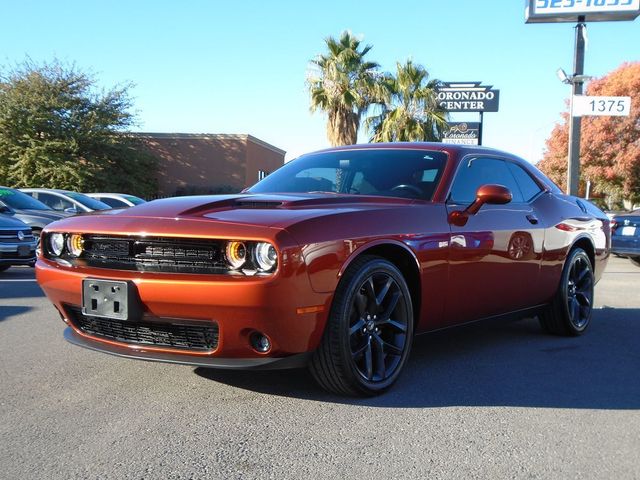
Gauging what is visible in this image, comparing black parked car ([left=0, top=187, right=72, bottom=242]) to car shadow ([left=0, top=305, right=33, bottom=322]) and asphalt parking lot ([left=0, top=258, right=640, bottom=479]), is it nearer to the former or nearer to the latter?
car shadow ([left=0, top=305, right=33, bottom=322])

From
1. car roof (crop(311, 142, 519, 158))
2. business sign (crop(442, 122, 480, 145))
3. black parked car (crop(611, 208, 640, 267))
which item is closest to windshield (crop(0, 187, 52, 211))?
car roof (crop(311, 142, 519, 158))

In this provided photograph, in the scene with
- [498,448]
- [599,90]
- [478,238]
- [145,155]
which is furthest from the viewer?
[599,90]

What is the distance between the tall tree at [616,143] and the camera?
35219 millimetres

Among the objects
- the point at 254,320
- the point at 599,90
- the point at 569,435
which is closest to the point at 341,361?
the point at 254,320

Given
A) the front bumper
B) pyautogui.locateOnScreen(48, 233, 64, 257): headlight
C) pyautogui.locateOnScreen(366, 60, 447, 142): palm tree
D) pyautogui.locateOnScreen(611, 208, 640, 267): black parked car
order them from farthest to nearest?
pyautogui.locateOnScreen(366, 60, 447, 142): palm tree
pyautogui.locateOnScreen(611, 208, 640, 267): black parked car
pyautogui.locateOnScreen(48, 233, 64, 257): headlight
the front bumper

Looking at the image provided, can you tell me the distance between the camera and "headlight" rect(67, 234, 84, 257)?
3864 mm

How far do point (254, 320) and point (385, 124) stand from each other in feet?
74.1

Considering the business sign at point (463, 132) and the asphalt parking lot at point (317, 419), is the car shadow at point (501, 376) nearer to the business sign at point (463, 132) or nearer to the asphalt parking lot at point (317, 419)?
the asphalt parking lot at point (317, 419)

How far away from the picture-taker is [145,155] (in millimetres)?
33625

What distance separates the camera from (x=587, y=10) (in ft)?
59.1

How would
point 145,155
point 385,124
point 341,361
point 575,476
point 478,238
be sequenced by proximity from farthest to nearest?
point 145,155
point 385,124
point 478,238
point 341,361
point 575,476

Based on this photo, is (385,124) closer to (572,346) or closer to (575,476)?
(572,346)

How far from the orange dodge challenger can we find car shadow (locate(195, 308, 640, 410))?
252 millimetres

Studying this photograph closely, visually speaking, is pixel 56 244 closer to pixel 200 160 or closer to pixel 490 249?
pixel 490 249
